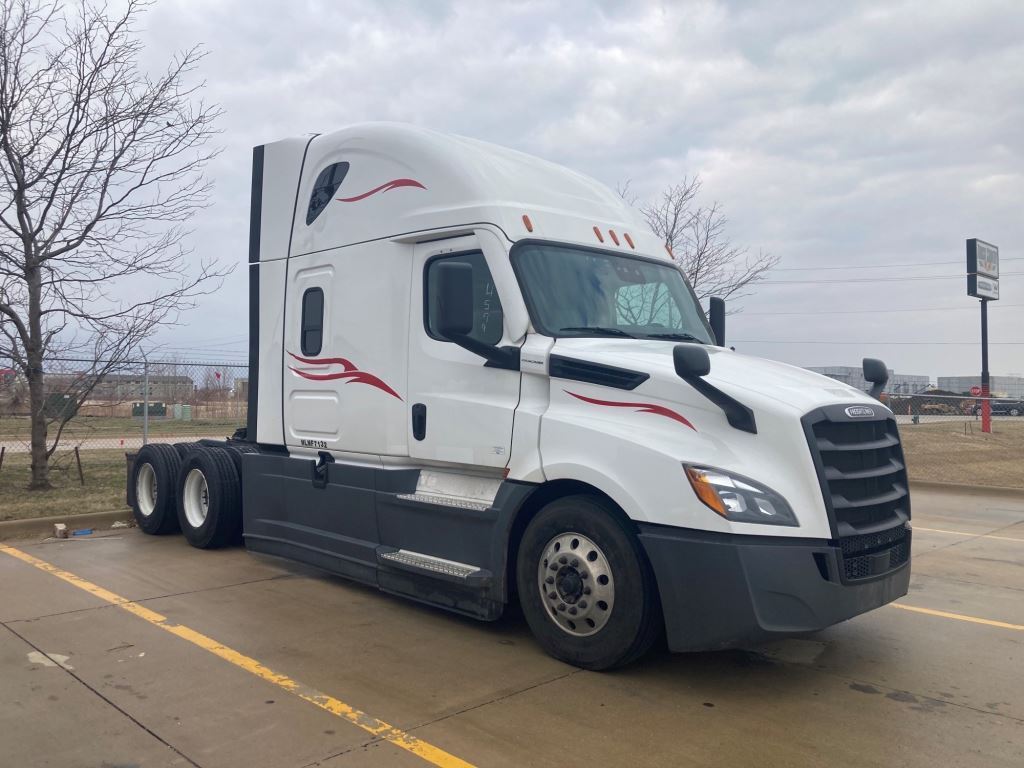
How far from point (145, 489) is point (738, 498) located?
729cm

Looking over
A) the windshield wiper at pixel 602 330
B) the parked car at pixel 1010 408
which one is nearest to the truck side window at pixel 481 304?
the windshield wiper at pixel 602 330

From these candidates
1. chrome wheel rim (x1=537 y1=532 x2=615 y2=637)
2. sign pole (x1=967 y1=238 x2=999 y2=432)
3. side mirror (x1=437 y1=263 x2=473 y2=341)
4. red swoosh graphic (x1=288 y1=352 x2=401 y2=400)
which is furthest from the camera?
sign pole (x1=967 y1=238 x2=999 y2=432)

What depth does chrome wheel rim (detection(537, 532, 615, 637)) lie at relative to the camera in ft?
16.1

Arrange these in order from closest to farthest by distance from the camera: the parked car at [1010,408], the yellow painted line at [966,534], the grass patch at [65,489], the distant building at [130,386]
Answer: the yellow painted line at [966,534] < the grass patch at [65,489] < the distant building at [130,386] < the parked car at [1010,408]

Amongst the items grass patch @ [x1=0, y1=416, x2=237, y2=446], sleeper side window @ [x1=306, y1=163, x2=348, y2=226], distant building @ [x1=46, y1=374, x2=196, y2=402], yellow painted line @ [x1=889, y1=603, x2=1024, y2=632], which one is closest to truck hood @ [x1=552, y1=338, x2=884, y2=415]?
yellow painted line @ [x1=889, y1=603, x2=1024, y2=632]

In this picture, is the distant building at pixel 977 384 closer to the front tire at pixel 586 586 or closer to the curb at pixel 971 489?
the curb at pixel 971 489

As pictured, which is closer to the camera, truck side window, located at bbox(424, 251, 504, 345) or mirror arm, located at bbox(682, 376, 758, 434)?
mirror arm, located at bbox(682, 376, 758, 434)

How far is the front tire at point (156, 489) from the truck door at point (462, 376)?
413 cm

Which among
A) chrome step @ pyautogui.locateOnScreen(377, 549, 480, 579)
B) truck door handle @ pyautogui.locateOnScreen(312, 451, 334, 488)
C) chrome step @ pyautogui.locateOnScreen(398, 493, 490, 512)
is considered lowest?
chrome step @ pyautogui.locateOnScreen(377, 549, 480, 579)

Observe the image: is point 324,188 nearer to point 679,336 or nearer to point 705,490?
point 679,336

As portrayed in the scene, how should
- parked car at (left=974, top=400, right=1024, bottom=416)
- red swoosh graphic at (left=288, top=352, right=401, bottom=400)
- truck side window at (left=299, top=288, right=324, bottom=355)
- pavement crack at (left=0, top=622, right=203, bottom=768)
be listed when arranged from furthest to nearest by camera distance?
1. parked car at (left=974, top=400, right=1024, bottom=416)
2. truck side window at (left=299, top=288, right=324, bottom=355)
3. red swoosh graphic at (left=288, top=352, right=401, bottom=400)
4. pavement crack at (left=0, top=622, right=203, bottom=768)

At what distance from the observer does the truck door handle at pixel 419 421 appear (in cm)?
608

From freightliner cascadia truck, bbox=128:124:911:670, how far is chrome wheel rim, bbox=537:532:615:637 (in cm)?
2

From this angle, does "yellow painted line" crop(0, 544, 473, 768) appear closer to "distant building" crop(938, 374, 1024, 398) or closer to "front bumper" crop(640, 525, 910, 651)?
"front bumper" crop(640, 525, 910, 651)
